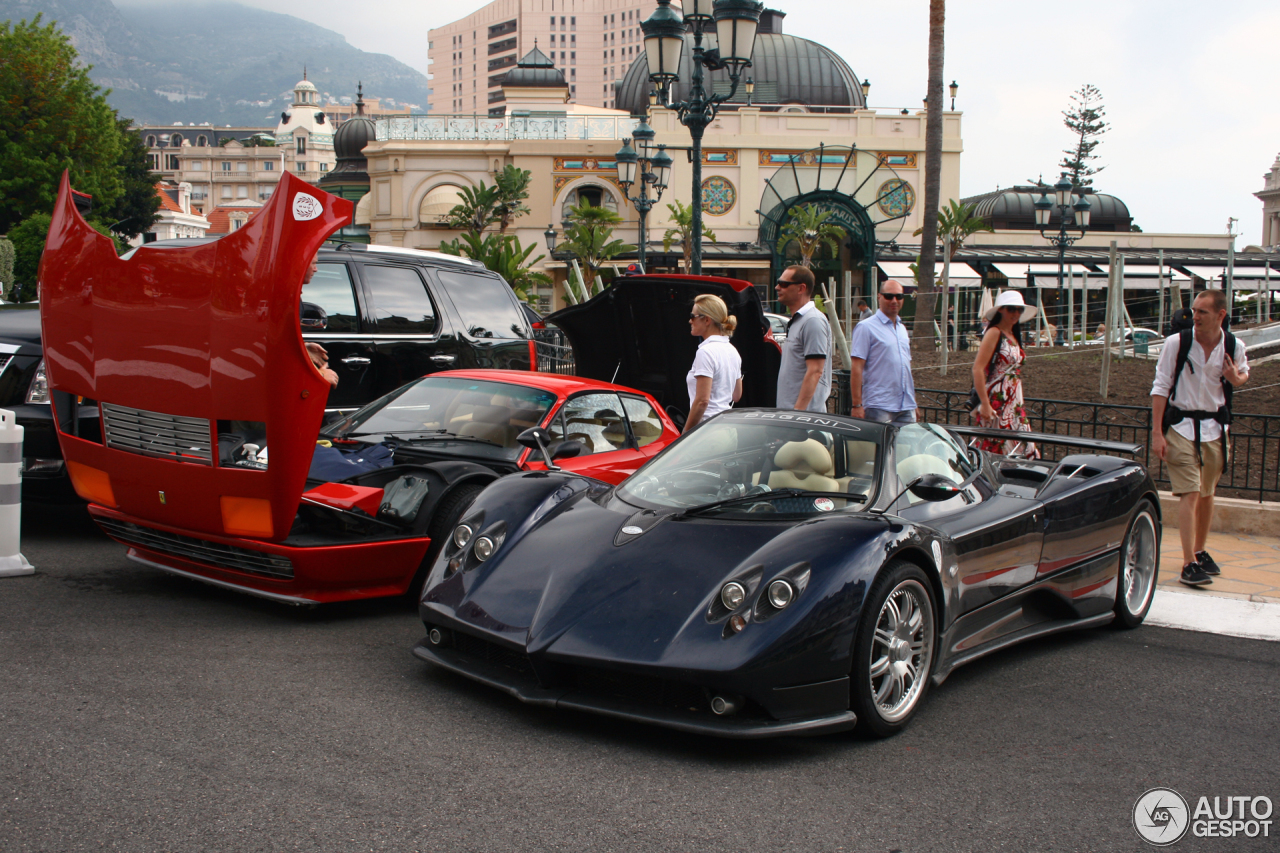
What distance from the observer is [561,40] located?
165 metres

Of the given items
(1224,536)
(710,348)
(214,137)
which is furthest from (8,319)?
(214,137)

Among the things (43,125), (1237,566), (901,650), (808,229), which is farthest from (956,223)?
(901,650)

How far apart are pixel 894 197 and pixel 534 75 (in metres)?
28.2

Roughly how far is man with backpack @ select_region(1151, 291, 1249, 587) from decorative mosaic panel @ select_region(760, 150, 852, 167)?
1690 inches

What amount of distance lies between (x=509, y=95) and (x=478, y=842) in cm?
7021

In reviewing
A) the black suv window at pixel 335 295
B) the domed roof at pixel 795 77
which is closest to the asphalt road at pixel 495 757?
the black suv window at pixel 335 295

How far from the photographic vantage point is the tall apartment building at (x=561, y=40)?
531 ft

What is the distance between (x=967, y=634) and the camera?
4.63m

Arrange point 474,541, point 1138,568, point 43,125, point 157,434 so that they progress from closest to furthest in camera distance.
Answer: point 474,541
point 157,434
point 1138,568
point 43,125

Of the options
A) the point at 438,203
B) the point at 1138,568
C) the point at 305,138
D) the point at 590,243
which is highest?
the point at 305,138

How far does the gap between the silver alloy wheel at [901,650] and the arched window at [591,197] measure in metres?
52.2

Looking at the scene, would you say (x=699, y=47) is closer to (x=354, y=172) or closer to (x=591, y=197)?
(x=591, y=197)

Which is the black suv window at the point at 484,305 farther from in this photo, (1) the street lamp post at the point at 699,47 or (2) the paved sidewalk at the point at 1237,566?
(2) the paved sidewalk at the point at 1237,566

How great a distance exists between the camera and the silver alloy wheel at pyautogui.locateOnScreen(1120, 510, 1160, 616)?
5910 millimetres
